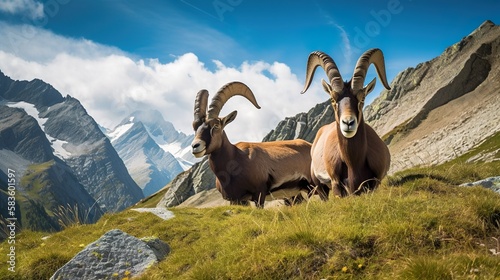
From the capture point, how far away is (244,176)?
616 inches

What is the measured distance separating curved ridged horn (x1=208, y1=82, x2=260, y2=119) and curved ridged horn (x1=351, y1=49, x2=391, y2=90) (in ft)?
21.4

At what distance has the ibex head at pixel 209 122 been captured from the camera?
14728 millimetres

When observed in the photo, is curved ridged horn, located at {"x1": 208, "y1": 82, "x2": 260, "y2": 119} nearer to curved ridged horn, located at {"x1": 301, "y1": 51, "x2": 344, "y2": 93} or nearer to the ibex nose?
curved ridged horn, located at {"x1": 301, "y1": 51, "x2": 344, "y2": 93}

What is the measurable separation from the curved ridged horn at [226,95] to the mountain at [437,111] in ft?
158

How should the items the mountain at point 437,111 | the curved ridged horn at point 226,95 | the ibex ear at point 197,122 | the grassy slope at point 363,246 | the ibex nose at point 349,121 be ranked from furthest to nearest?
the mountain at point 437,111 < the curved ridged horn at point 226,95 < the ibex ear at point 197,122 < the ibex nose at point 349,121 < the grassy slope at point 363,246

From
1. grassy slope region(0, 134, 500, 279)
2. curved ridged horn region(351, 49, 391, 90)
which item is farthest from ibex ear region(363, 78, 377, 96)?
grassy slope region(0, 134, 500, 279)

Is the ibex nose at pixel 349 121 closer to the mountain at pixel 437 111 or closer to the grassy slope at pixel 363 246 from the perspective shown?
the grassy slope at pixel 363 246

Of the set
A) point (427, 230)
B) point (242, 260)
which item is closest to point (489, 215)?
point (427, 230)

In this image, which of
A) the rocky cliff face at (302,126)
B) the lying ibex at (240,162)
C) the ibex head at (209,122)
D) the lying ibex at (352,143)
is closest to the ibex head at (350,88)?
the lying ibex at (352,143)

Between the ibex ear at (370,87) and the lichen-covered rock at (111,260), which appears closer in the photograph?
the lichen-covered rock at (111,260)

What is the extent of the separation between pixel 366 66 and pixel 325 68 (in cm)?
130

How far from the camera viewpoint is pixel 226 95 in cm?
1745

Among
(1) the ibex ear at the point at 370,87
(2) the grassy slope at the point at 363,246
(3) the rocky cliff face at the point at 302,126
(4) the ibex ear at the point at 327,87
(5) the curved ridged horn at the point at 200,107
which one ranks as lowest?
(2) the grassy slope at the point at 363,246

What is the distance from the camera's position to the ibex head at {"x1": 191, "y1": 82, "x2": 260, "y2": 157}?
14.7m
